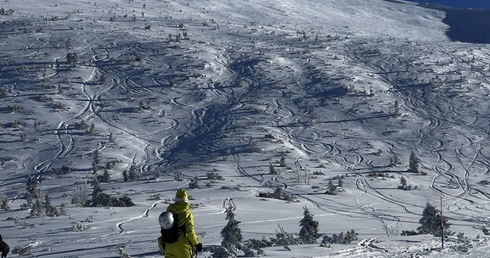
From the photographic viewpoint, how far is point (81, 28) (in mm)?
48406

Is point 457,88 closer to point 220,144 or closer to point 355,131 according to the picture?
point 355,131

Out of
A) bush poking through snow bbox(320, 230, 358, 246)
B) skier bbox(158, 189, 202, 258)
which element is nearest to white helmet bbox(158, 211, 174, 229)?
skier bbox(158, 189, 202, 258)

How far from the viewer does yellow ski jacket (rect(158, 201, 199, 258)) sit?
8.19 meters

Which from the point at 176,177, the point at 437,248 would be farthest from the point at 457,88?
the point at 437,248

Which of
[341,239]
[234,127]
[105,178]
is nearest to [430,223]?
[341,239]

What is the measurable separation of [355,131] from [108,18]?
2656 cm

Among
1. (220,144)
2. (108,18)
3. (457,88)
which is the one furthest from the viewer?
(108,18)

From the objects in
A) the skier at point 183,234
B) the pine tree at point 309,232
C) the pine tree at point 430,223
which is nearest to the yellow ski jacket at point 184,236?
the skier at point 183,234

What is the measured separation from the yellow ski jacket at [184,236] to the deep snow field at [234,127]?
351cm

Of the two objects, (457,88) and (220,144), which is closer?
(220,144)

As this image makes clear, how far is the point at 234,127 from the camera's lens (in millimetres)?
32656

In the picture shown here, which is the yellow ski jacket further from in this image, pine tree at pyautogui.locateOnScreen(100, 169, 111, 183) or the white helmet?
pine tree at pyautogui.locateOnScreen(100, 169, 111, 183)

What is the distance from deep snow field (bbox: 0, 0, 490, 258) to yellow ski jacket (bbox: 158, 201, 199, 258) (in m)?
3.51

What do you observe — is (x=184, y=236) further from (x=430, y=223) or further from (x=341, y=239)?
(x=430, y=223)
